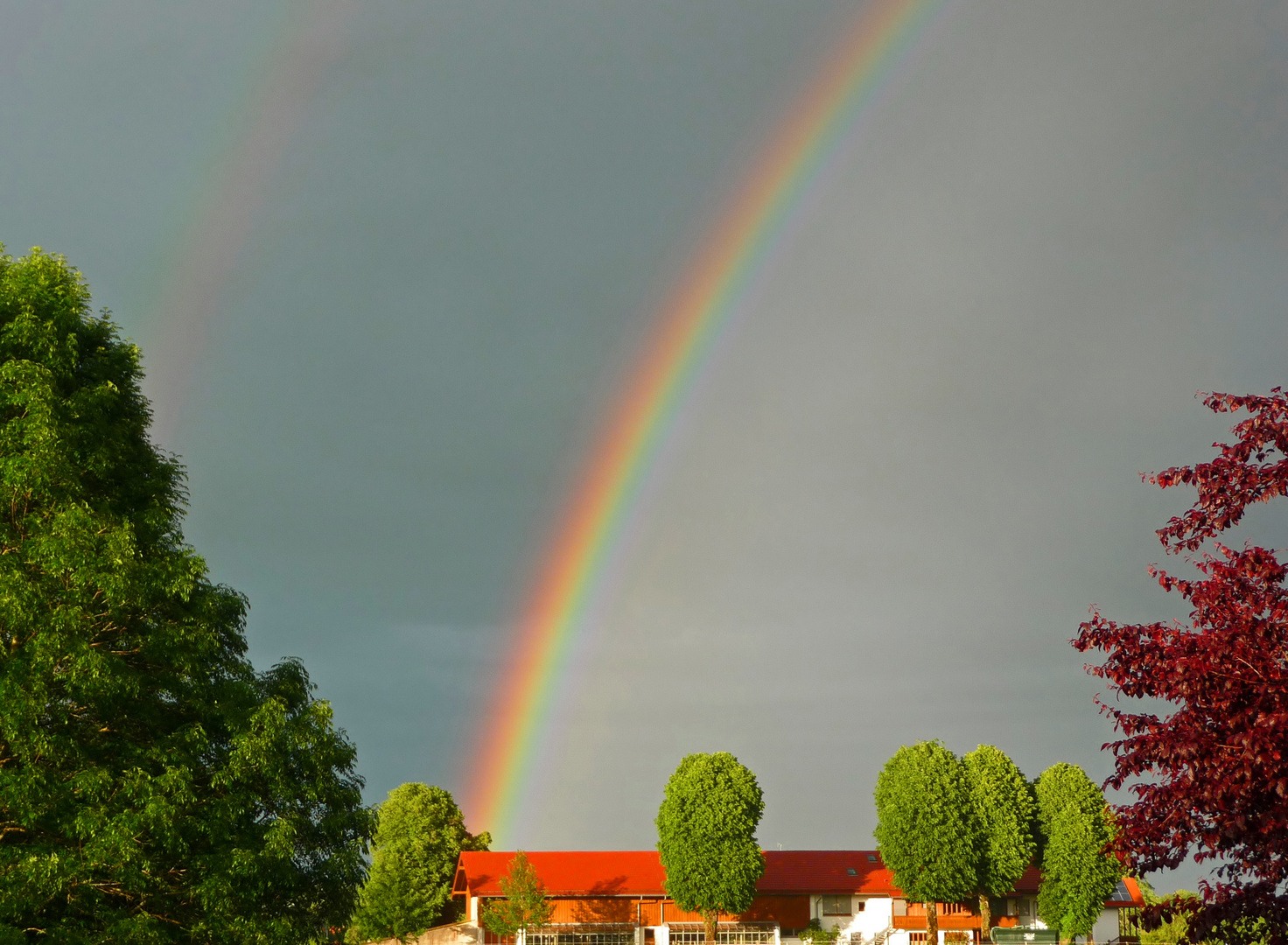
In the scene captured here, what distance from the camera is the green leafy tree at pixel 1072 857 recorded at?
7594 centimetres

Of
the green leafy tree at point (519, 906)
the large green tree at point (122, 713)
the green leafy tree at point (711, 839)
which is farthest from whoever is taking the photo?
the green leafy tree at point (519, 906)

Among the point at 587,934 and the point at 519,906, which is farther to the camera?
the point at 587,934

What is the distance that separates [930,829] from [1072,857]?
10.3m

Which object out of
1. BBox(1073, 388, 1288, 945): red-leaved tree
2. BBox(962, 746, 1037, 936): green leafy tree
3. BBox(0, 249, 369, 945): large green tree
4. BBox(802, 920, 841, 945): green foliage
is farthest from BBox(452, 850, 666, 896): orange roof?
BBox(1073, 388, 1288, 945): red-leaved tree

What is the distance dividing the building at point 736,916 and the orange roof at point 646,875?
0.22 ft

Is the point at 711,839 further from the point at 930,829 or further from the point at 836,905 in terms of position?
the point at 836,905

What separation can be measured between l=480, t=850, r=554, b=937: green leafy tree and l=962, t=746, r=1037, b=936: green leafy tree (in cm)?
2916

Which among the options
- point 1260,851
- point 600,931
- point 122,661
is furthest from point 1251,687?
point 600,931

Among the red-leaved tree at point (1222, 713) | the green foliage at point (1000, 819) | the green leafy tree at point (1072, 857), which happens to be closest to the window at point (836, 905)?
the green foliage at point (1000, 819)

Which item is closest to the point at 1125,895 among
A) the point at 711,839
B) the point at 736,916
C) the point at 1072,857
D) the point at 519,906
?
the point at 1072,857

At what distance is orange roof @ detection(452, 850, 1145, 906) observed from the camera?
81188mm

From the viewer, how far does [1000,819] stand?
77375mm

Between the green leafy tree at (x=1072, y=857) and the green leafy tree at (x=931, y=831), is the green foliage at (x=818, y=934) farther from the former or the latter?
the green leafy tree at (x=1072, y=857)

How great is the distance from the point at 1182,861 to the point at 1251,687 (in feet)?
5.17
